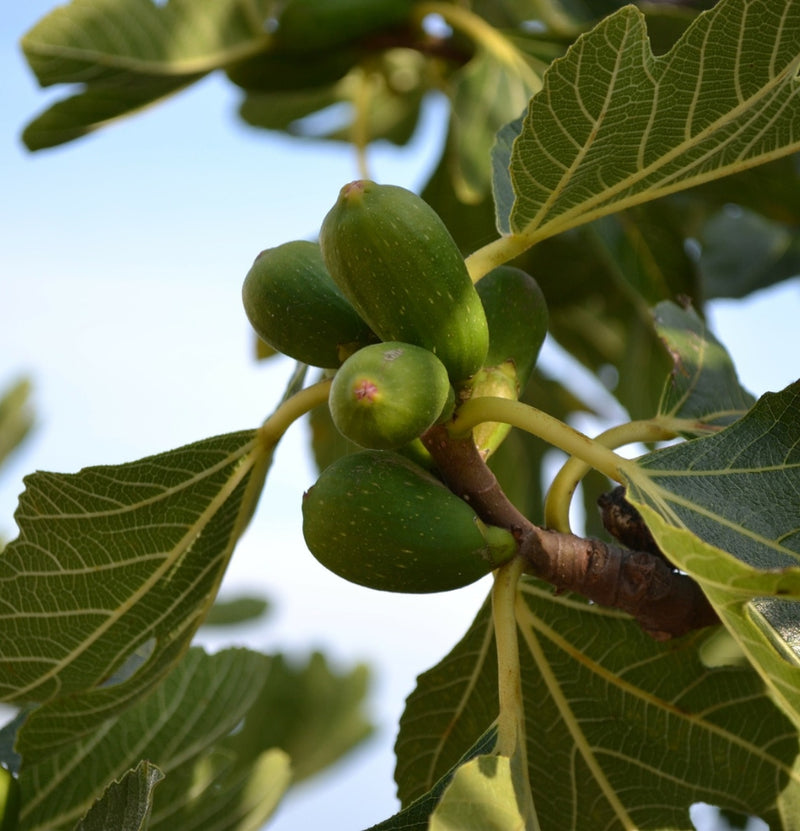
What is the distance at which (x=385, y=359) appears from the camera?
93 centimetres

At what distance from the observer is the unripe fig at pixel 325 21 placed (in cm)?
204

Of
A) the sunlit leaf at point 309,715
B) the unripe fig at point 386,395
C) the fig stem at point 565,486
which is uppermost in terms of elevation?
the unripe fig at point 386,395

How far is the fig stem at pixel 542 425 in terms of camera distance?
1062 mm

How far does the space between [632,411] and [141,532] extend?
1.33 m

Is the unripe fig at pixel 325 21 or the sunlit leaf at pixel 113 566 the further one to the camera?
the unripe fig at pixel 325 21

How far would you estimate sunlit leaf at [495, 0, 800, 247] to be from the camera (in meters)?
1.08

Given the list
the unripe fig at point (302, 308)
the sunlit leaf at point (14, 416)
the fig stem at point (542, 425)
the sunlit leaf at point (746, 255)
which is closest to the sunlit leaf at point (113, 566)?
the unripe fig at point (302, 308)

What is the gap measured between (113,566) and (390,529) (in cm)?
42

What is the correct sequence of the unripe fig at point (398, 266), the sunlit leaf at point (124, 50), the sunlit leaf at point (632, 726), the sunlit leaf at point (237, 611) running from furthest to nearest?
the sunlit leaf at point (237, 611), the sunlit leaf at point (124, 50), the sunlit leaf at point (632, 726), the unripe fig at point (398, 266)

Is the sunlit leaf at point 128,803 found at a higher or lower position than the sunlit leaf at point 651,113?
lower

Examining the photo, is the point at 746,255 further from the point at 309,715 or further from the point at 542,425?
the point at 542,425

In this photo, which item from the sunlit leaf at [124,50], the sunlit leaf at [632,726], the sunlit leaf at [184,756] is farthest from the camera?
the sunlit leaf at [124,50]

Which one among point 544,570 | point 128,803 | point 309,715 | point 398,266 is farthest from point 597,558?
point 309,715

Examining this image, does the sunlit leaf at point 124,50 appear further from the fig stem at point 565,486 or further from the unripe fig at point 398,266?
the fig stem at point 565,486
